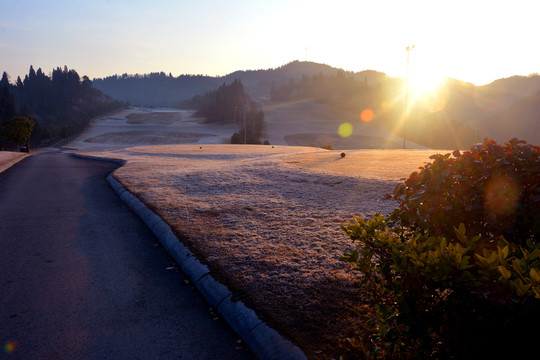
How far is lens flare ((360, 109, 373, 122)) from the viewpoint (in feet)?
415

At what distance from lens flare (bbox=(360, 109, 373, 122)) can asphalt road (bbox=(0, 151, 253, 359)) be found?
124 meters

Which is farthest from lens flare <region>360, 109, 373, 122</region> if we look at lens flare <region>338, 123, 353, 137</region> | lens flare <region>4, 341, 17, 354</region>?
lens flare <region>4, 341, 17, 354</region>

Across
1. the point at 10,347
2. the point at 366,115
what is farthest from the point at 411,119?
the point at 10,347

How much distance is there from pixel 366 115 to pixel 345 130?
3361 cm

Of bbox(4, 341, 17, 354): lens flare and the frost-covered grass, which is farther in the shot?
the frost-covered grass

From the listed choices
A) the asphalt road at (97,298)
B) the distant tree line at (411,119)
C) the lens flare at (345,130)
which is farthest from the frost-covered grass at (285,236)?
the distant tree line at (411,119)

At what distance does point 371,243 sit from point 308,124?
111 m

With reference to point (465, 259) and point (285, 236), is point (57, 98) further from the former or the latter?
point (465, 259)

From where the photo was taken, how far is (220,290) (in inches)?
195

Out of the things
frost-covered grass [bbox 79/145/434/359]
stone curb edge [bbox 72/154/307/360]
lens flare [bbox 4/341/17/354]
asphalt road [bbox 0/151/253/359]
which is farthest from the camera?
frost-covered grass [bbox 79/145/434/359]

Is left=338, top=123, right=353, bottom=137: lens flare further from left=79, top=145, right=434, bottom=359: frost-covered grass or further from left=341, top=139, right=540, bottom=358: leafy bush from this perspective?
left=341, top=139, right=540, bottom=358: leafy bush

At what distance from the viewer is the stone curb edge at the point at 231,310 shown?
3.65 meters

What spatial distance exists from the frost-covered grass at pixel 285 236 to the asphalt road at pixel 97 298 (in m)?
0.61

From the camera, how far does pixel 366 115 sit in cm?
13175
